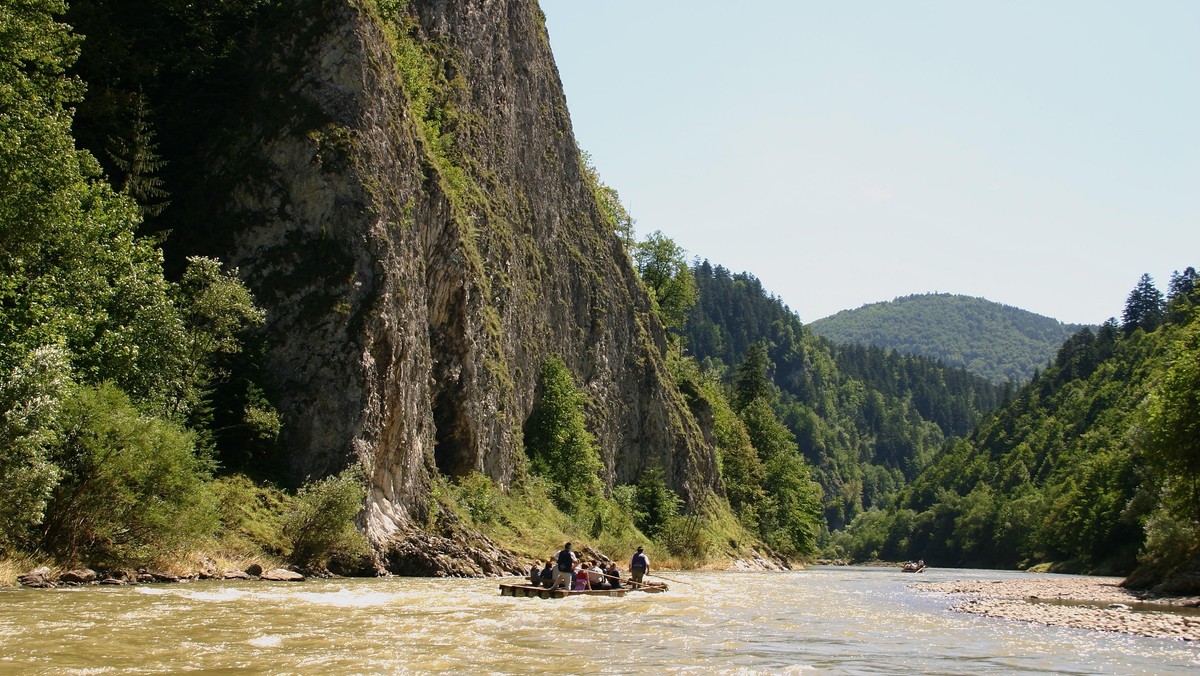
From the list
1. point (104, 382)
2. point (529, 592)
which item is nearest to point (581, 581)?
point (529, 592)

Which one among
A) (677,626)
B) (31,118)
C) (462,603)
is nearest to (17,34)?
(31,118)

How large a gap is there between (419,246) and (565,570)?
22.4 metres

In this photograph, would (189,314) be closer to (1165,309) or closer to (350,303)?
(350,303)

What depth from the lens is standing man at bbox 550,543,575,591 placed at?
31.6 meters

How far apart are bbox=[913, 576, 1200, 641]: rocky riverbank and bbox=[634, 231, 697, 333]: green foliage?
2497 inches

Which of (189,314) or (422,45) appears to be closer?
(189,314)

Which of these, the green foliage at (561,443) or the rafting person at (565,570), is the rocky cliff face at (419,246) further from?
the rafting person at (565,570)

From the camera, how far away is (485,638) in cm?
1945

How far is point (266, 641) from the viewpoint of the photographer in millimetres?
17453

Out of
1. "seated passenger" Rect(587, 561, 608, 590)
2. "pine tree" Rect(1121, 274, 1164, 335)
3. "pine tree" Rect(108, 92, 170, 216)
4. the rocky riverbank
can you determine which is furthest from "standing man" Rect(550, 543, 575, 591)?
"pine tree" Rect(1121, 274, 1164, 335)

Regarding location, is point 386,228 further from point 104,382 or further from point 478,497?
point 104,382

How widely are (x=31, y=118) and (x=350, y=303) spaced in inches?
593

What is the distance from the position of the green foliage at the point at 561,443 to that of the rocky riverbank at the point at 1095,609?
2487cm

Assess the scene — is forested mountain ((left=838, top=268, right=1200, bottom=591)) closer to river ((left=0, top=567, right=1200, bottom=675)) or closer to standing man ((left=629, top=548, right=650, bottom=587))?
river ((left=0, top=567, right=1200, bottom=675))
